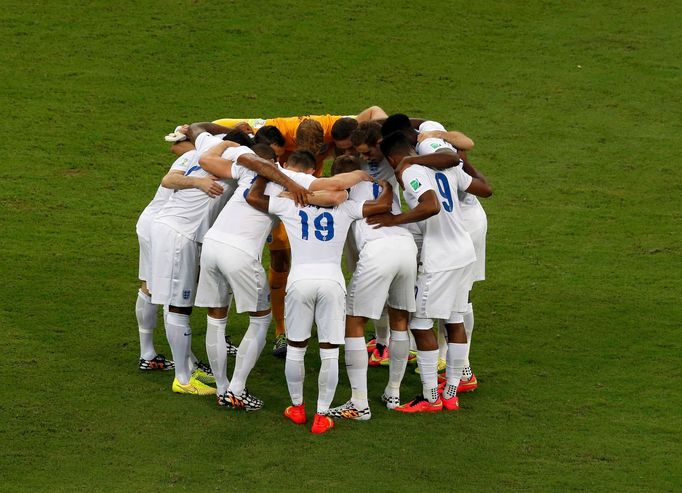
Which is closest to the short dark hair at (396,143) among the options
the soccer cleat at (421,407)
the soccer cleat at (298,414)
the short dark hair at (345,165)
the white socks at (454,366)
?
the short dark hair at (345,165)

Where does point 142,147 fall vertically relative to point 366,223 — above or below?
below

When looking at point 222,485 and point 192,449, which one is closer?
point 222,485

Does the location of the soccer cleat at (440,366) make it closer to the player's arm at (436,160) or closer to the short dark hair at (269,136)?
the player's arm at (436,160)

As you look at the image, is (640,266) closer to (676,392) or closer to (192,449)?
(676,392)

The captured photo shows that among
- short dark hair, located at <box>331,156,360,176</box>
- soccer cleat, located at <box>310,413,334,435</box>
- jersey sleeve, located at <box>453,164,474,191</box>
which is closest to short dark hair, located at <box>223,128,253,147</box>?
short dark hair, located at <box>331,156,360,176</box>

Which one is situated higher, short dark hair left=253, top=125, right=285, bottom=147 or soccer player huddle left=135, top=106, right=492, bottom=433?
short dark hair left=253, top=125, right=285, bottom=147

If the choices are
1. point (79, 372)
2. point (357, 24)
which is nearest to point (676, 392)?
point (79, 372)

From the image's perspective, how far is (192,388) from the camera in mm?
9297

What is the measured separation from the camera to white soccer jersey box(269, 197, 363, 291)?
8579 millimetres

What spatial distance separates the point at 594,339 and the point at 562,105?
6.58m

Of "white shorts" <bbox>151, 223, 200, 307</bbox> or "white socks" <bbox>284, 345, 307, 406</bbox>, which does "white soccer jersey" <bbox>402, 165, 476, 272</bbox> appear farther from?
"white shorts" <bbox>151, 223, 200, 307</bbox>

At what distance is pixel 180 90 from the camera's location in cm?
1658

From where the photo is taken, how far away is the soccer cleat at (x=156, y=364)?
32.0 ft

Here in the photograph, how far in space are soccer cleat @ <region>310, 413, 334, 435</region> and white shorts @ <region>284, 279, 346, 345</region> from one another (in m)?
0.57
